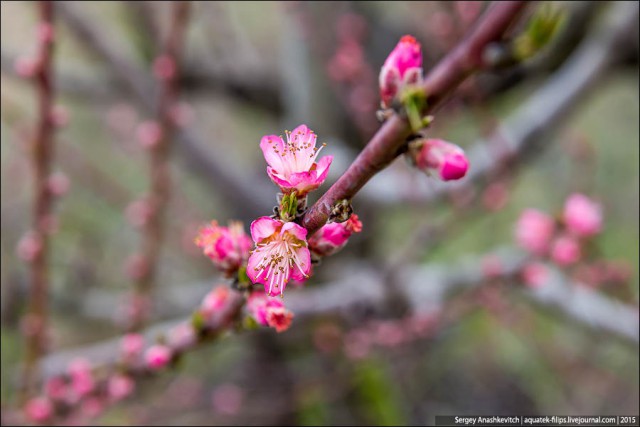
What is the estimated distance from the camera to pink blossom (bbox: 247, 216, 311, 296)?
43 cm

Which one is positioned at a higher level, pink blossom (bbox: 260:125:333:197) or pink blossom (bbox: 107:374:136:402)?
pink blossom (bbox: 260:125:333:197)

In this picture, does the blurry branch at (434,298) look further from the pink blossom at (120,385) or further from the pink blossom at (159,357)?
the pink blossom at (159,357)

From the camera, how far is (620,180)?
4.43m

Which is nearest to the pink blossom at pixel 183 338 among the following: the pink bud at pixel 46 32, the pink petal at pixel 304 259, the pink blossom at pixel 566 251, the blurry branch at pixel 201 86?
the pink petal at pixel 304 259

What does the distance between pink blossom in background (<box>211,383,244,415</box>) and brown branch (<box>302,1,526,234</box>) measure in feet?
6.95

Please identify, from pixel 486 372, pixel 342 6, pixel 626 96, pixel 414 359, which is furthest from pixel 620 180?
pixel 342 6

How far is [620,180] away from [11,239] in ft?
15.9

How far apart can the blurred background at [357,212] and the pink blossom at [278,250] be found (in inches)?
28.2

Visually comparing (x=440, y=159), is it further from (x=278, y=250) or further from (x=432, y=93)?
(x=278, y=250)

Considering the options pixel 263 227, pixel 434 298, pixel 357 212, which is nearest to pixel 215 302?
pixel 263 227

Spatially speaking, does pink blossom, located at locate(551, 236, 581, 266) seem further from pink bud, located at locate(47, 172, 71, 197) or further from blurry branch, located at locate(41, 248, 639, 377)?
pink bud, located at locate(47, 172, 71, 197)

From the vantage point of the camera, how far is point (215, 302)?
2.14 ft

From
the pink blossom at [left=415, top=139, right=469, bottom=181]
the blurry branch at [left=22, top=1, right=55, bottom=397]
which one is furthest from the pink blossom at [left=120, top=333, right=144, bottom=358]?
the pink blossom at [left=415, top=139, right=469, bottom=181]

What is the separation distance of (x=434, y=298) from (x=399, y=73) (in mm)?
1756
